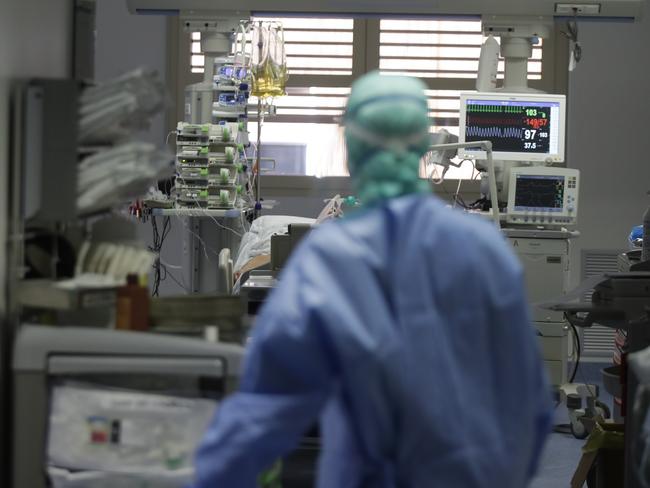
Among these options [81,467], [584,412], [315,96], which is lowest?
[584,412]

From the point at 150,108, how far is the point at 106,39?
19.0 ft

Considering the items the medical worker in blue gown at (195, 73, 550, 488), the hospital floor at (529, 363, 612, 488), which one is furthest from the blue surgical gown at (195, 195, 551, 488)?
the hospital floor at (529, 363, 612, 488)

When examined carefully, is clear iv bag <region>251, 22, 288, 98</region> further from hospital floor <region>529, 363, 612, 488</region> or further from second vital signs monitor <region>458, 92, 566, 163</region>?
hospital floor <region>529, 363, 612, 488</region>

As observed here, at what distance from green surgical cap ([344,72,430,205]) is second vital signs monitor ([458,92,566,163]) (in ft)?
13.9

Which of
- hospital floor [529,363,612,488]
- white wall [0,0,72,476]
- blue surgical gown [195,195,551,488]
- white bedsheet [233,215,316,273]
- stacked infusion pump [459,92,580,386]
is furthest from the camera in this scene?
stacked infusion pump [459,92,580,386]

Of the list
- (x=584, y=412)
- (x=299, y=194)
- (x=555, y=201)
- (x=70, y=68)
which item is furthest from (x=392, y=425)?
(x=299, y=194)

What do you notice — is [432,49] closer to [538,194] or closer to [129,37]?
[129,37]

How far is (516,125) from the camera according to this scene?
6180 millimetres

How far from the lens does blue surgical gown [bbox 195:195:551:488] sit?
173cm

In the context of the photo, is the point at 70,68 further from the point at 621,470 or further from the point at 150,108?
the point at 621,470

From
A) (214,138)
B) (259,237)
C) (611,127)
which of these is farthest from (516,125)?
(611,127)

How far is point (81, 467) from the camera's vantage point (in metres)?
2.16

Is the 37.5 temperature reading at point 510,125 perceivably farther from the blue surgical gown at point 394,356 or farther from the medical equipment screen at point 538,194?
the blue surgical gown at point 394,356

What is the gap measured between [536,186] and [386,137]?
4.35 meters
